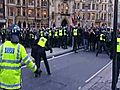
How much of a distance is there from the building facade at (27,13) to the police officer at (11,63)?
65.6 m

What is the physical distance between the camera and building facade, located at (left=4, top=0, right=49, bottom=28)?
243 ft

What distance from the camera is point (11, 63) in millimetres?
6527

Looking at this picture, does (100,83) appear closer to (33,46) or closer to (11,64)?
(33,46)

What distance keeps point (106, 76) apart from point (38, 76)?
268 centimetres

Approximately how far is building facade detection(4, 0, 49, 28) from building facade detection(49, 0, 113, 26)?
8.25ft

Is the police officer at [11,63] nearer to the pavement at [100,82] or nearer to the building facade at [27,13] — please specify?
the pavement at [100,82]

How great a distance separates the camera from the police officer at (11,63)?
6.45 meters

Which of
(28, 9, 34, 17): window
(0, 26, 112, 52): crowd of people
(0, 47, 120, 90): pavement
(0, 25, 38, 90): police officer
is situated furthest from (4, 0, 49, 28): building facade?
(0, 25, 38, 90): police officer

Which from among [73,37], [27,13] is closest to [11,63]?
[73,37]

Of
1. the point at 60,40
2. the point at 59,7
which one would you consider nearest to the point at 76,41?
the point at 60,40

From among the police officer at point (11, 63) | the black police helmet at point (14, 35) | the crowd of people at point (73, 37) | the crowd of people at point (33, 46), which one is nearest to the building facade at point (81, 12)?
the crowd of people at point (73, 37)

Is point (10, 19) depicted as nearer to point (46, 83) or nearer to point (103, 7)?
point (103, 7)

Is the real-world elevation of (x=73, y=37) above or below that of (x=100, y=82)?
above

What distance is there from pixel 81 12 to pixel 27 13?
73.9ft
